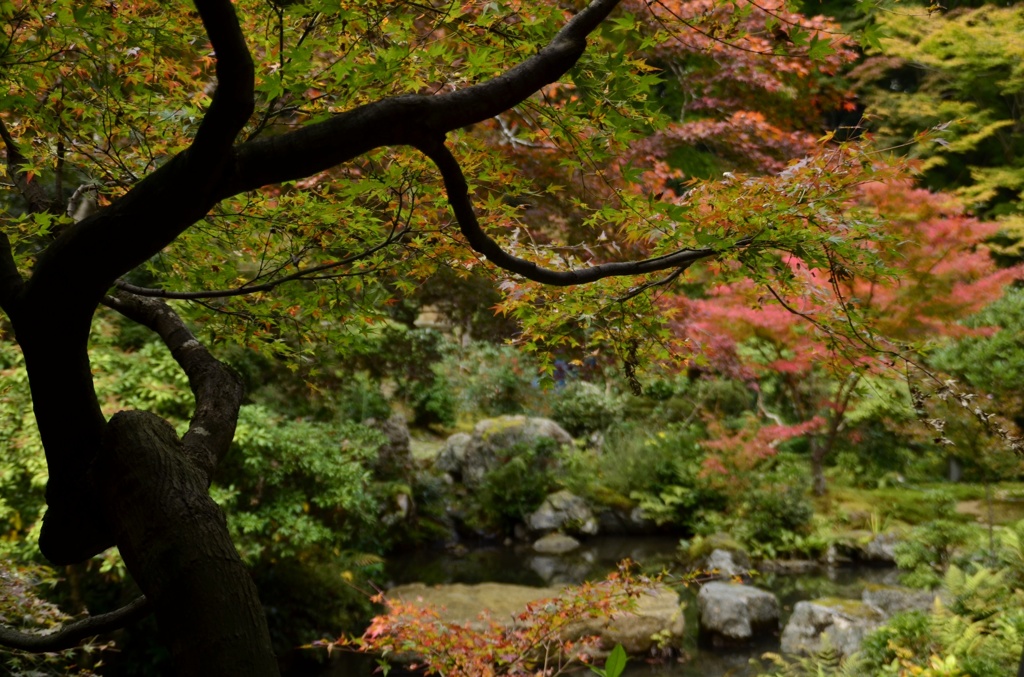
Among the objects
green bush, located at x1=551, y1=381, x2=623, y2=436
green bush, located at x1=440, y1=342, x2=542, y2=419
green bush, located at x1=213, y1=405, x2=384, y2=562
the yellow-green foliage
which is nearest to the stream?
green bush, located at x1=213, y1=405, x2=384, y2=562

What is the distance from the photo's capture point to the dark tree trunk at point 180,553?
4.82ft

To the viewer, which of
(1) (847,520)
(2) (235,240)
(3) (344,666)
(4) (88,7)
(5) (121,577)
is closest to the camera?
(4) (88,7)

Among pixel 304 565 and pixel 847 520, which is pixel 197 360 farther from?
pixel 847 520

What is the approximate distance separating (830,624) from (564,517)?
5.02 m

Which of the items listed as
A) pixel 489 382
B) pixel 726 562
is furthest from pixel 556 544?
pixel 489 382

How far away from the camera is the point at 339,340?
8.79 ft

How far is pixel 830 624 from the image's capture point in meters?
6.17

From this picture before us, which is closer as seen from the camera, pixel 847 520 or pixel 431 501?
pixel 847 520

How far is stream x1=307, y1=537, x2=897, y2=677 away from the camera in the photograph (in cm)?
618

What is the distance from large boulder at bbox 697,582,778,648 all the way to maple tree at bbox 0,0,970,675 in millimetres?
4755

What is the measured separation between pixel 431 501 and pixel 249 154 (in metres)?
10.0

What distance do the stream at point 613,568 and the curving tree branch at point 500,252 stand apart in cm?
502

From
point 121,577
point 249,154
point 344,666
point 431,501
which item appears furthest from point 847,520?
point 249,154

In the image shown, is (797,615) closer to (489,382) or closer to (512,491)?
(512,491)
